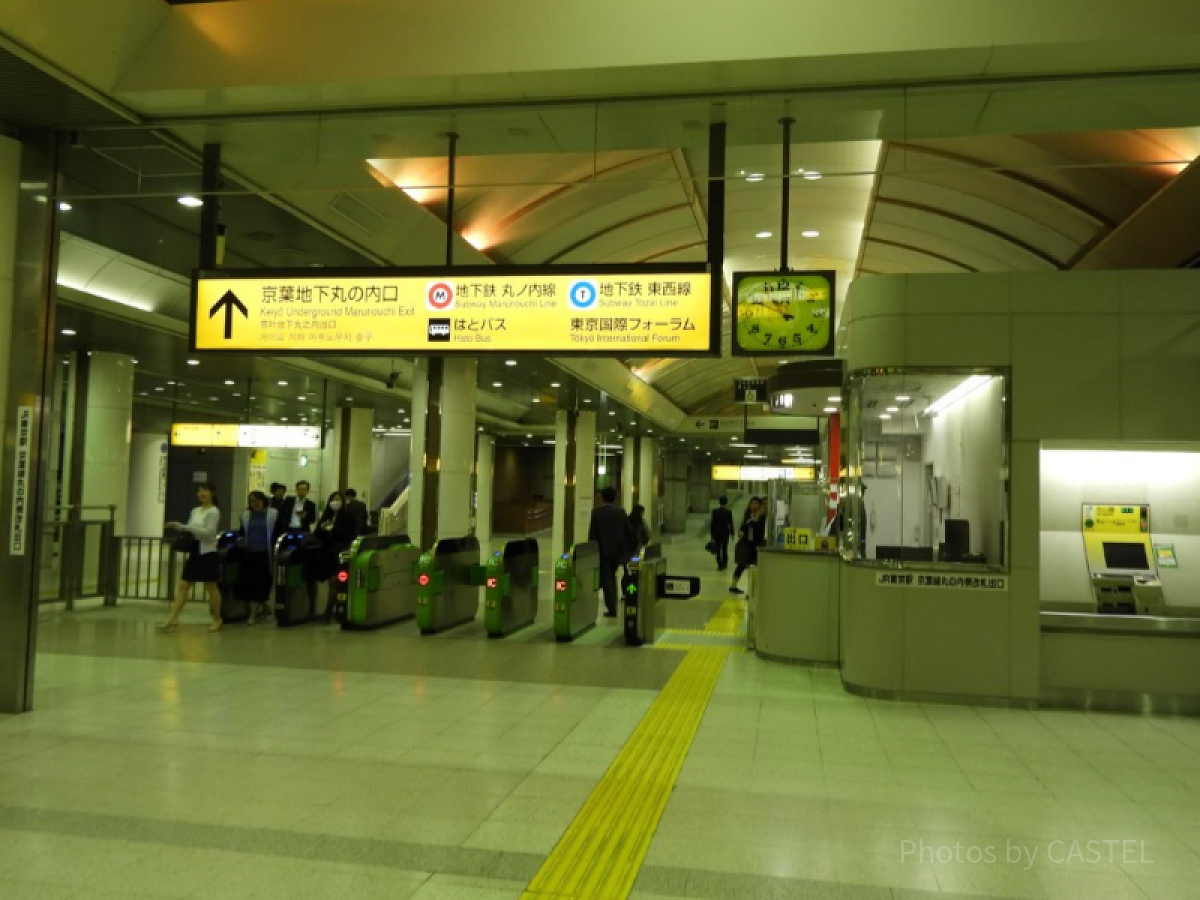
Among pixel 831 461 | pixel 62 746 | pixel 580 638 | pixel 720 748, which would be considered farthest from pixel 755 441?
pixel 62 746

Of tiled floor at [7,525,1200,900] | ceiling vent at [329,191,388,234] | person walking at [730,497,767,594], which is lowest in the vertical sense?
tiled floor at [7,525,1200,900]

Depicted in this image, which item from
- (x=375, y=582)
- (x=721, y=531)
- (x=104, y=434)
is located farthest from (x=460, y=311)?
(x=721, y=531)

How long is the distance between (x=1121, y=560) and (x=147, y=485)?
2102 centimetres

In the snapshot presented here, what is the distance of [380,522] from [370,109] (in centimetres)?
1735

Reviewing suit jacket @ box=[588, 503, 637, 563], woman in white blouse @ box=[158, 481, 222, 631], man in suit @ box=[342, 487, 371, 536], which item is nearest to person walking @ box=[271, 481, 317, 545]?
man in suit @ box=[342, 487, 371, 536]

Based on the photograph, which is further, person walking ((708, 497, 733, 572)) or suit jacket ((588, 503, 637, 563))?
person walking ((708, 497, 733, 572))

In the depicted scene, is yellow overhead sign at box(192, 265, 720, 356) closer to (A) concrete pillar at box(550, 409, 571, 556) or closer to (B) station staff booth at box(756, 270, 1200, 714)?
(B) station staff booth at box(756, 270, 1200, 714)

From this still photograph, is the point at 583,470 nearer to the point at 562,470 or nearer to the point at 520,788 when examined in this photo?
the point at 562,470

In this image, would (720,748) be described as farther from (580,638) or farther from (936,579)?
(580,638)

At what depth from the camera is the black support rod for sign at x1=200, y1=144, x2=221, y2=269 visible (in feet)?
20.2

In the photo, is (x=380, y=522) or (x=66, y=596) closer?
(x=66, y=596)

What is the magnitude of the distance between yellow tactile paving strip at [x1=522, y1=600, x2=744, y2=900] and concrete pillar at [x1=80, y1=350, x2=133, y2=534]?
9879 mm

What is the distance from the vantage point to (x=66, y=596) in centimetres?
1128

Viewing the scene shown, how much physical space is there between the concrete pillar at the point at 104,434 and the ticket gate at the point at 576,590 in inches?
281
